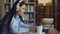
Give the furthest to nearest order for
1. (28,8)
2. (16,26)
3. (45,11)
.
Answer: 1. (28,8)
2. (45,11)
3. (16,26)

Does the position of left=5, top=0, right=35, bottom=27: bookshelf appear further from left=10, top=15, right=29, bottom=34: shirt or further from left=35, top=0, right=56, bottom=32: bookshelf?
left=10, top=15, right=29, bottom=34: shirt

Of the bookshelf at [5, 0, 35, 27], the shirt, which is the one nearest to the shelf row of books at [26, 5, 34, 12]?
the bookshelf at [5, 0, 35, 27]

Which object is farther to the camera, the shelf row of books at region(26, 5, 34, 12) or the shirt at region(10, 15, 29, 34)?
the shelf row of books at region(26, 5, 34, 12)

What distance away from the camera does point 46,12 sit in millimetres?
3207

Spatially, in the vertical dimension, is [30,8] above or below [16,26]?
above

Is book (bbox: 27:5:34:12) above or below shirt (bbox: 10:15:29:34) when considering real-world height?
above

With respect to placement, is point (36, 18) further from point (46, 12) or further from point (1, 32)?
point (1, 32)

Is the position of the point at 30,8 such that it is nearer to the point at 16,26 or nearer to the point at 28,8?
the point at 28,8

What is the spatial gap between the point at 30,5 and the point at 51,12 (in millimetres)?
546

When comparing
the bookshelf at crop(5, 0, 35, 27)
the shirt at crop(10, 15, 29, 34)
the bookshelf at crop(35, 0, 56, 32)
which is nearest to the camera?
the shirt at crop(10, 15, 29, 34)

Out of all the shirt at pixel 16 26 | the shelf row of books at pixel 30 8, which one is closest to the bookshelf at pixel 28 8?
the shelf row of books at pixel 30 8

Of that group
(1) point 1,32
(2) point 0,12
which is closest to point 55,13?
(2) point 0,12

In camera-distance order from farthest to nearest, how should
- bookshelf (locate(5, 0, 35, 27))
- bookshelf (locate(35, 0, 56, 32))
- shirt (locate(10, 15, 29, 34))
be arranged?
bookshelf (locate(5, 0, 35, 27)) < bookshelf (locate(35, 0, 56, 32)) < shirt (locate(10, 15, 29, 34))

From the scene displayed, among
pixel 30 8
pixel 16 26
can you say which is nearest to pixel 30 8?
pixel 30 8
